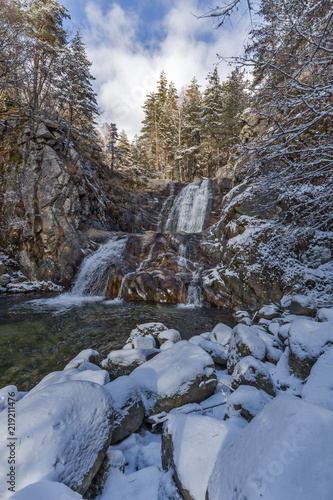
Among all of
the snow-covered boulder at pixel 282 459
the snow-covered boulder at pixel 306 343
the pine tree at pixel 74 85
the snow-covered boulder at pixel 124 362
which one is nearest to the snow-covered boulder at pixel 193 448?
the snow-covered boulder at pixel 282 459

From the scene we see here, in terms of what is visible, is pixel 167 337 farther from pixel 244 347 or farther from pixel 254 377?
pixel 254 377

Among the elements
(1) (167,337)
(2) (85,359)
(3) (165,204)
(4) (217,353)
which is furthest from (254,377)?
(3) (165,204)

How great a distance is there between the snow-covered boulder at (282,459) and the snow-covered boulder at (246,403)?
1.04 m

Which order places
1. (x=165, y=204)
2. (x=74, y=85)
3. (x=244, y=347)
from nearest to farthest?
(x=244, y=347) → (x=74, y=85) → (x=165, y=204)

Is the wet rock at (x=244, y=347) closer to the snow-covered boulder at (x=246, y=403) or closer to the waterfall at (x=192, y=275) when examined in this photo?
the snow-covered boulder at (x=246, y=403)

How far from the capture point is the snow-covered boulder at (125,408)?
2.42m

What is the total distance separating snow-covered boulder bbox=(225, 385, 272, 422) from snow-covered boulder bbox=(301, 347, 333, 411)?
0.45 m

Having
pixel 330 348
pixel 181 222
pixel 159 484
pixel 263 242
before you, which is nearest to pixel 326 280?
pixel 263 242

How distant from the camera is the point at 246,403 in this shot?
2.38m

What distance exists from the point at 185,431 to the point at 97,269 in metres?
11.4

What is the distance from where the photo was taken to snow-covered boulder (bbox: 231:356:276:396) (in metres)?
2.97

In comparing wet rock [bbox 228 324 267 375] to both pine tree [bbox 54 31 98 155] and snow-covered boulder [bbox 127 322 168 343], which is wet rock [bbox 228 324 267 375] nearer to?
snow-covered boulder [bbox 127 322 168 343]

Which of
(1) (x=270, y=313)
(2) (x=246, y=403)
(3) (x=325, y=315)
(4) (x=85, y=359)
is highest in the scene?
(3) (x=325, y=315)

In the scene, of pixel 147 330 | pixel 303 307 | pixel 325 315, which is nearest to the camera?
pixel 325 315
